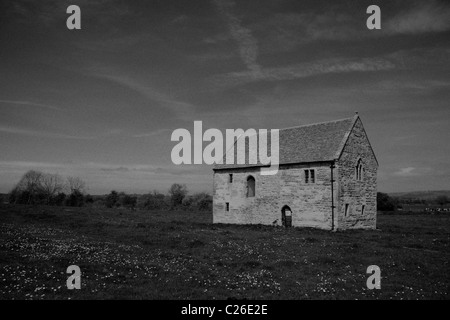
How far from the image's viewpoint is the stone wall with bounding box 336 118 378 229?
102 feet

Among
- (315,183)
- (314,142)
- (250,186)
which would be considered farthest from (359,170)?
(250,186)

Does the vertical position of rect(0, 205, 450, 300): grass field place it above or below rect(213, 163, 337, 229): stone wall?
below

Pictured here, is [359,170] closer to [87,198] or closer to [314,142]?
[314,142]

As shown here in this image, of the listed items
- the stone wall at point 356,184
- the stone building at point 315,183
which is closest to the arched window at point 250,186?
the stone building at point 315,183

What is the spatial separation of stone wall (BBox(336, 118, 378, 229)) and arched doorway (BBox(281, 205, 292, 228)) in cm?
558

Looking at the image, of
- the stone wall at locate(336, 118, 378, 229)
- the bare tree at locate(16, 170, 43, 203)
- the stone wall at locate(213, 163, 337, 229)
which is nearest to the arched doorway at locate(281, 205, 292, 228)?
the stone wall at locate(213, 163, 337, 229)

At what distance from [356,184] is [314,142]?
635 centimetres

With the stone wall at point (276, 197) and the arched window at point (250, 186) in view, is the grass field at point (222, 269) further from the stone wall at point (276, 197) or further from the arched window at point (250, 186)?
the arched window at point (250, 186)

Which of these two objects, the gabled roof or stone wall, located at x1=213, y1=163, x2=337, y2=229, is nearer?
stone wall, located at x1=213, y1=163, x2=337, y2=229

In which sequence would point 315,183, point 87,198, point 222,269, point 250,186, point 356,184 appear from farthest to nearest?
1. point 87,198
2. point 250,186
3. point 356,184
4. point 315,183
5. point 222,269

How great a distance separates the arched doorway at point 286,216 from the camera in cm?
3397

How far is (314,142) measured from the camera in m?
34.8

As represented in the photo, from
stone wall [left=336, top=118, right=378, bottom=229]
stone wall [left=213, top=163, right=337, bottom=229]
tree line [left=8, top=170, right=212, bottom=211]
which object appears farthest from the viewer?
tree line [left=8, top=170, right=212, bottom=211]

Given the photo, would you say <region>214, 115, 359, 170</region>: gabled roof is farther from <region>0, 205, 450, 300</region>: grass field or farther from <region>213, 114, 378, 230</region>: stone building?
<region>0, 205, 450, 300</region>: grass field
